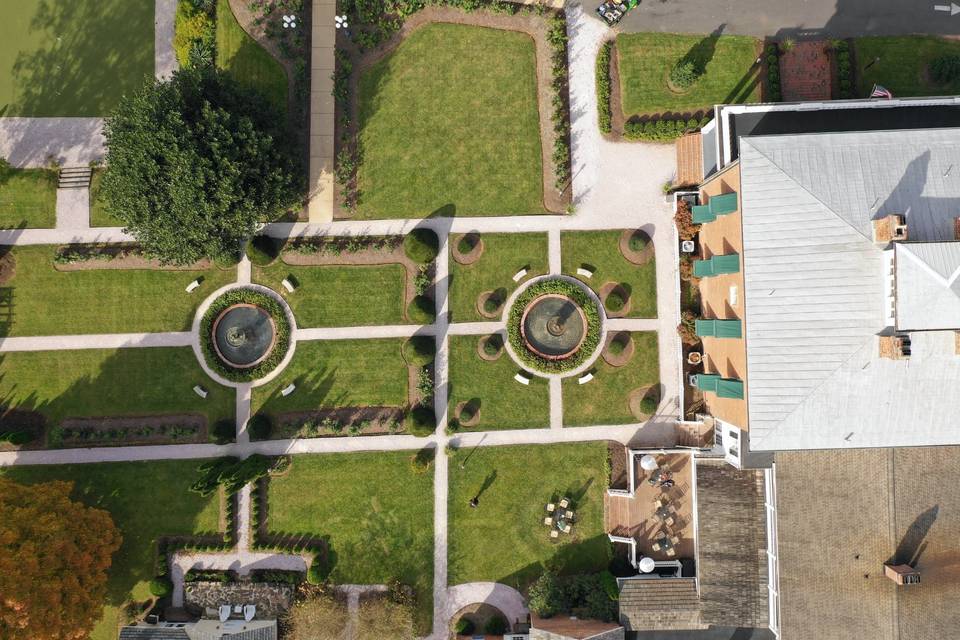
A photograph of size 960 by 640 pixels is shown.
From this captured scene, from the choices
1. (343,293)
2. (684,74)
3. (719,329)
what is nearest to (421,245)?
(343,293)

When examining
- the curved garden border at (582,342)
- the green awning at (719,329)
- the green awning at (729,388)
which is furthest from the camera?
the curved garden border at (582,342)

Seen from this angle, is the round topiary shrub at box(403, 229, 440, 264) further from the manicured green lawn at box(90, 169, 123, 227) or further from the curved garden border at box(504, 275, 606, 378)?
the manicured green lawn at box(90, 169, 123, 227)

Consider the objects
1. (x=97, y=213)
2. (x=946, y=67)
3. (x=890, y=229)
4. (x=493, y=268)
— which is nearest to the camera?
(x=890, y=229)

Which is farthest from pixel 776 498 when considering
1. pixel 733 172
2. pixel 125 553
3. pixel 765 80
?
pixel 125 553

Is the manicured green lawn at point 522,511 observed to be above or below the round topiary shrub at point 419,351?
below

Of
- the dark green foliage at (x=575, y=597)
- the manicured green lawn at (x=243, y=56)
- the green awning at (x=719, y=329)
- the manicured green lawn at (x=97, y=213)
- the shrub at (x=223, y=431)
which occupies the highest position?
the manicured green lawn at (x=243, y=56)

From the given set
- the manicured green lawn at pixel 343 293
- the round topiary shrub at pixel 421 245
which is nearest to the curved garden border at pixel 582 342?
the round topiary shrub at pixel 421 245

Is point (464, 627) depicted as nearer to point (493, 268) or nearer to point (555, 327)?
point (555, 327)

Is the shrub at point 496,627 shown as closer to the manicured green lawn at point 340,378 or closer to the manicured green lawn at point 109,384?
the manicured green lawn at point 340,378
